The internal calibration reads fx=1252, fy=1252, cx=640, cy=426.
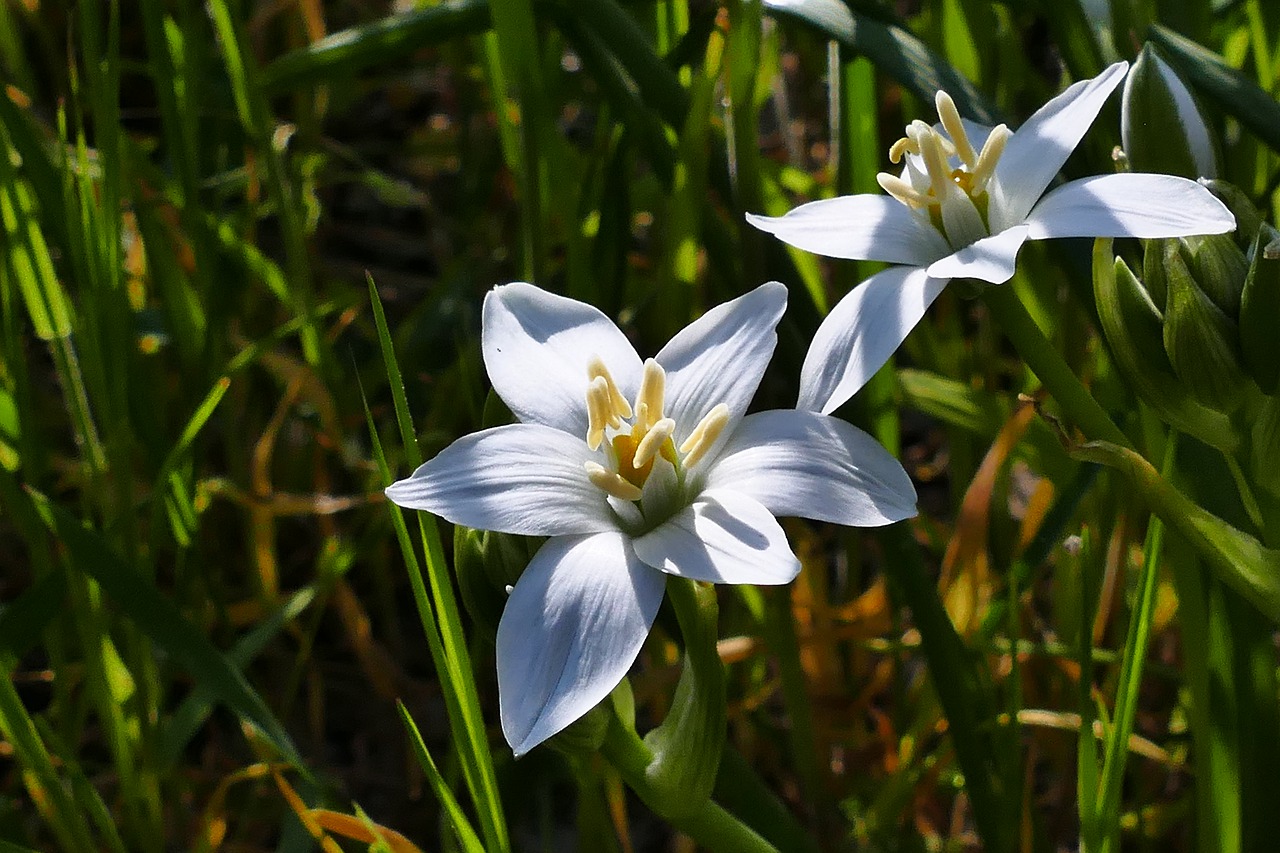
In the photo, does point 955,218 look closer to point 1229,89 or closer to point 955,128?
point 955,128

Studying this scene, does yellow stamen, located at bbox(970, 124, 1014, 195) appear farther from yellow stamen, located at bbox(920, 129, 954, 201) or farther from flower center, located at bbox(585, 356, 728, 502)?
flower center, located at bbox(585, 356, 728, 502)

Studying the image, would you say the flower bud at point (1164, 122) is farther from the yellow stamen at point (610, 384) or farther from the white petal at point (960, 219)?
the yellow stamen at point (610, 384)

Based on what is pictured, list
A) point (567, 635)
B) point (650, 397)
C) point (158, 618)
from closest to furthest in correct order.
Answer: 1. point (567, 635)
2. point (650, 397)
3. point (158, 618)

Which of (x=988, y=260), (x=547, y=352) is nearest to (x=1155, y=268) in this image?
(x=988, y=260)

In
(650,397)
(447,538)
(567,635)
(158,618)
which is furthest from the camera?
→ (447,538)

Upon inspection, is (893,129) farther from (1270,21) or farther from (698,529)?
(698,529)

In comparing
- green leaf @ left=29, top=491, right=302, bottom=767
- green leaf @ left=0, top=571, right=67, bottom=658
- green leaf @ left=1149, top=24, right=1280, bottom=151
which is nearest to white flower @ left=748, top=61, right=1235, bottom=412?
green leaf @ left=1149, top=24, right=1280, bottom=151

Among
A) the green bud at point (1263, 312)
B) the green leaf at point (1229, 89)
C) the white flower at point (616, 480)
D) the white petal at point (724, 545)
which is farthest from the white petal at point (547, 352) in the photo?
the green leaf at point (1229, 89)
